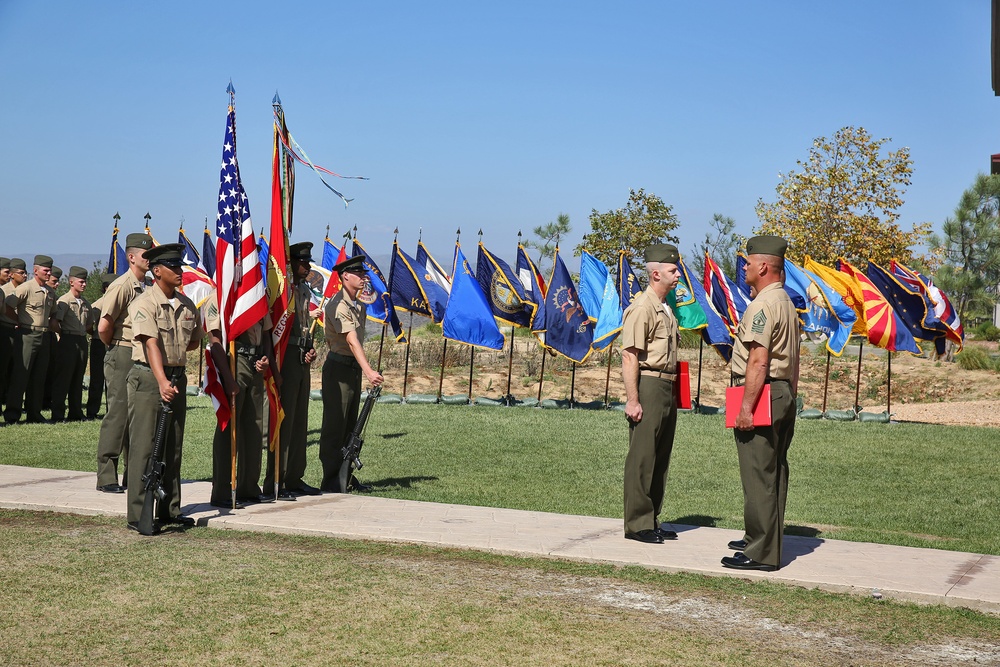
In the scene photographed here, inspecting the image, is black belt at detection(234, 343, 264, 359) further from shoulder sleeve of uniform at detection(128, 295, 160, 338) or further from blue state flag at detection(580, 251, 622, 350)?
blue state flag at detection(580, 251, 622, 350)

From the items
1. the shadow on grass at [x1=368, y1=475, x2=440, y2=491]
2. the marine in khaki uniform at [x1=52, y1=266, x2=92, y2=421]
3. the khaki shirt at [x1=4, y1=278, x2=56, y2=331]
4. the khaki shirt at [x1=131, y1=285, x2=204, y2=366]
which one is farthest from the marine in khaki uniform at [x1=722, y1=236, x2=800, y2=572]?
the khaki shirt at [x1=4, y1=278, x2=56, y2=331]

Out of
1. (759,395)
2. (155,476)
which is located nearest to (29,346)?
(155,476)

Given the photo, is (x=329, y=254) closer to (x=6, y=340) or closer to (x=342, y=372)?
(x=6, y=340)

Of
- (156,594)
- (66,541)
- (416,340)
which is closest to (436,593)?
(156,594)

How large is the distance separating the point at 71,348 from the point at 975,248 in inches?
1454

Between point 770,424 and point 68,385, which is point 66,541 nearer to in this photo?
point 770,424

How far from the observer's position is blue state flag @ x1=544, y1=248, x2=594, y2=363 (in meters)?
17.1

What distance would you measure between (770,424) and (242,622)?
3.27 metres

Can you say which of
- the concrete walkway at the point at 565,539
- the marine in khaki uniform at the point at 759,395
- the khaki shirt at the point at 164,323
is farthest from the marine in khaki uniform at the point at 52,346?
the marine in khaki uniform at the point at 759,395

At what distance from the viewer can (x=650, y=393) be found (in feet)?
24.2

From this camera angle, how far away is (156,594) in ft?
18.7

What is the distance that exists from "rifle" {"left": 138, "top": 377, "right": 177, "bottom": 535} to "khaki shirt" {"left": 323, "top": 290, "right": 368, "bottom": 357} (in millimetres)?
1985

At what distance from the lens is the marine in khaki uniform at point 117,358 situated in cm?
897

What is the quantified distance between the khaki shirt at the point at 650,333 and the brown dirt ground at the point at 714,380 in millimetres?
12713
